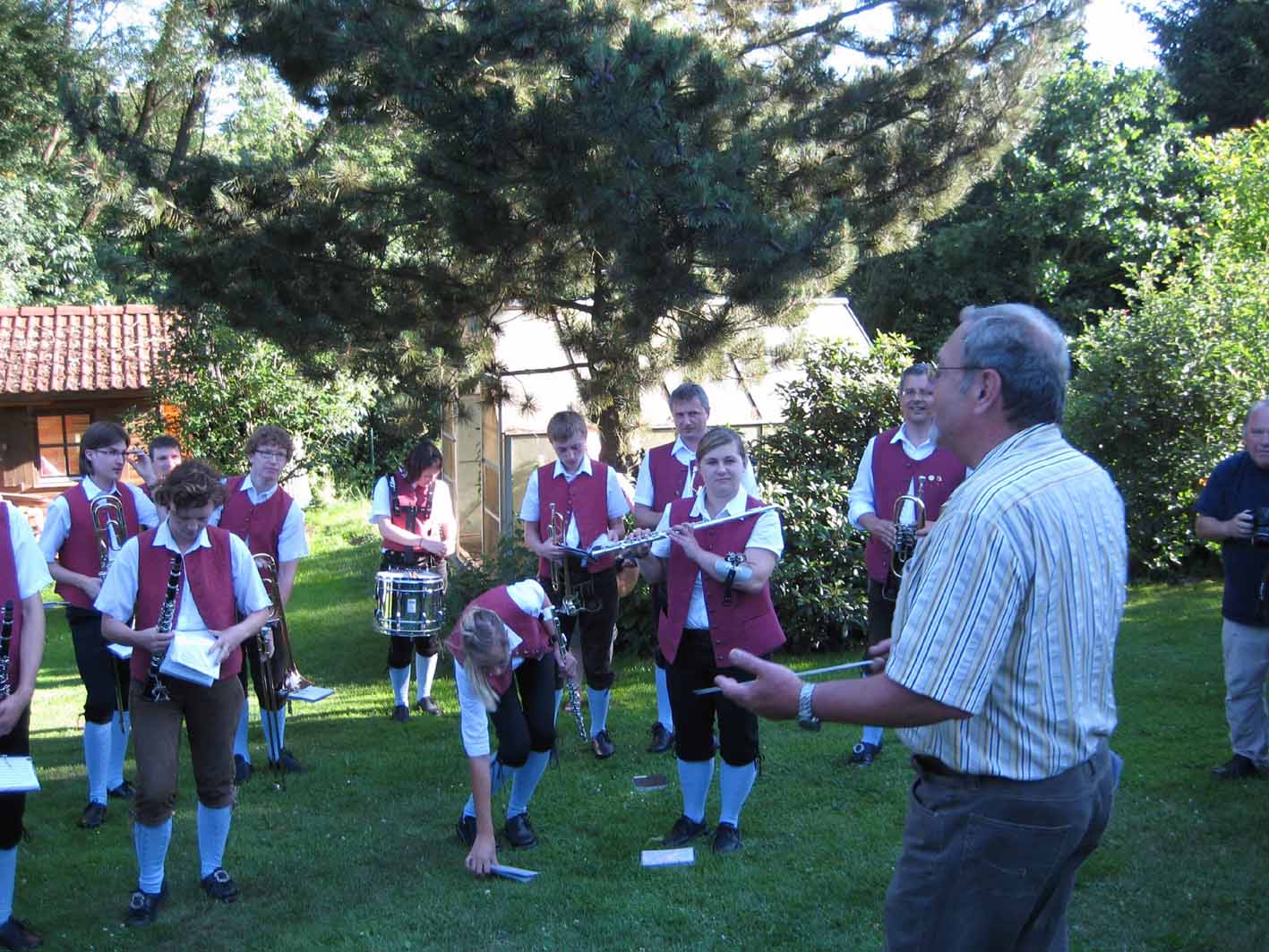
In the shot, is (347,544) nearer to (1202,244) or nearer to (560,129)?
(560,129)

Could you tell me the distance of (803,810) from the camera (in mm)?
5594

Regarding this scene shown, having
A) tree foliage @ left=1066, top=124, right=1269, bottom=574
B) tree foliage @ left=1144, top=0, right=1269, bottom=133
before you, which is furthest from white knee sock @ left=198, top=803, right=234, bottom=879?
tree foliage @ left=1144, top=0, right=1269, bottom=133

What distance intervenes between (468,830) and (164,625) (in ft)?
5.67

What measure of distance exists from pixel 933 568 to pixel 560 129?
19.2 ft

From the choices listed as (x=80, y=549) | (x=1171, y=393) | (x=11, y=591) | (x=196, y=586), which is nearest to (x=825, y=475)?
(x=1171, y=393)

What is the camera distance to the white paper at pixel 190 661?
4352mm

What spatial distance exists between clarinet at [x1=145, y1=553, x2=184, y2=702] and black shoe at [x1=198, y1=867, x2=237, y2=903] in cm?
86

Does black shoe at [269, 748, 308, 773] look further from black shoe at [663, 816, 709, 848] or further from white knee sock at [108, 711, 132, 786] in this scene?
black shoe at [663, 816, 709, 848]

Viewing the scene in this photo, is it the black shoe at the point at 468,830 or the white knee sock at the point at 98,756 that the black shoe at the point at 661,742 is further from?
the white knee sock at the point at 98,756

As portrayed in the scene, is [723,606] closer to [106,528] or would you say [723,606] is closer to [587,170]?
[106,528]

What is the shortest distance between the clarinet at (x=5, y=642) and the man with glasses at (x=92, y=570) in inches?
59.4

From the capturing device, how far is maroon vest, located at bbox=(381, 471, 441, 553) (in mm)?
7273

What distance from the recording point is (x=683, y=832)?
5.25 metres

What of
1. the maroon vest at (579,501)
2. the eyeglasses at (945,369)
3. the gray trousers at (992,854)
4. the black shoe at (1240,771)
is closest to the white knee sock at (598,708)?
the maroon vest at (579,501)
